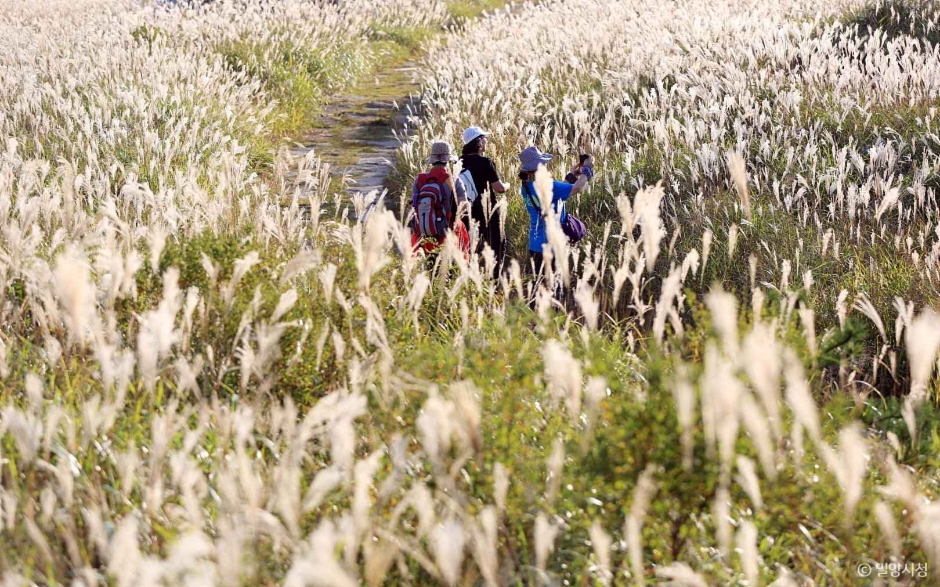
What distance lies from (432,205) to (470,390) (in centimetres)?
282

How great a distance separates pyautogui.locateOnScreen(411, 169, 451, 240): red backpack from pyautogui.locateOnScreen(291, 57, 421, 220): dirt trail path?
6.30 feet

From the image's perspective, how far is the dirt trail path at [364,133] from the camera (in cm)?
880

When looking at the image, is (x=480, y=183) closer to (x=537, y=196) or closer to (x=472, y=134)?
(x=472, y=134)

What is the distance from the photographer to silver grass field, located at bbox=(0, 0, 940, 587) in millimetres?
1705

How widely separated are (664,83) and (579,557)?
7.48 meters

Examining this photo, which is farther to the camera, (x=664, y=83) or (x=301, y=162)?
(x=664, y=83)

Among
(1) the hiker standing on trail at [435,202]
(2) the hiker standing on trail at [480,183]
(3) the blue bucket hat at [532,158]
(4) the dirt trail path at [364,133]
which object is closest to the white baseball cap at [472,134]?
(2) the hiker standing on trail at [480,183]

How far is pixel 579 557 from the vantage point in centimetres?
212

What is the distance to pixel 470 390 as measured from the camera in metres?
2.56

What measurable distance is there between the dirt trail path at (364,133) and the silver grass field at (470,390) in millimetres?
2116

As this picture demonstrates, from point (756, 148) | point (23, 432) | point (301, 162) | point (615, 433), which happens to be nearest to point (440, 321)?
point (301, 162)

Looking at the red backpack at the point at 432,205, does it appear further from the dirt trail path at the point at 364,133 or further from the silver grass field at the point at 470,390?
the dirt trail path at the point at 364,133

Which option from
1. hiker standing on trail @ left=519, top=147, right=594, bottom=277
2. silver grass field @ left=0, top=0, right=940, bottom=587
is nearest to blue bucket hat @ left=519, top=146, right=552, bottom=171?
hiker standing on trail @ left=519, top=147, right=594, bottom=277

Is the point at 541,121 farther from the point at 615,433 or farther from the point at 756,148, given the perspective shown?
the point at 615,433
